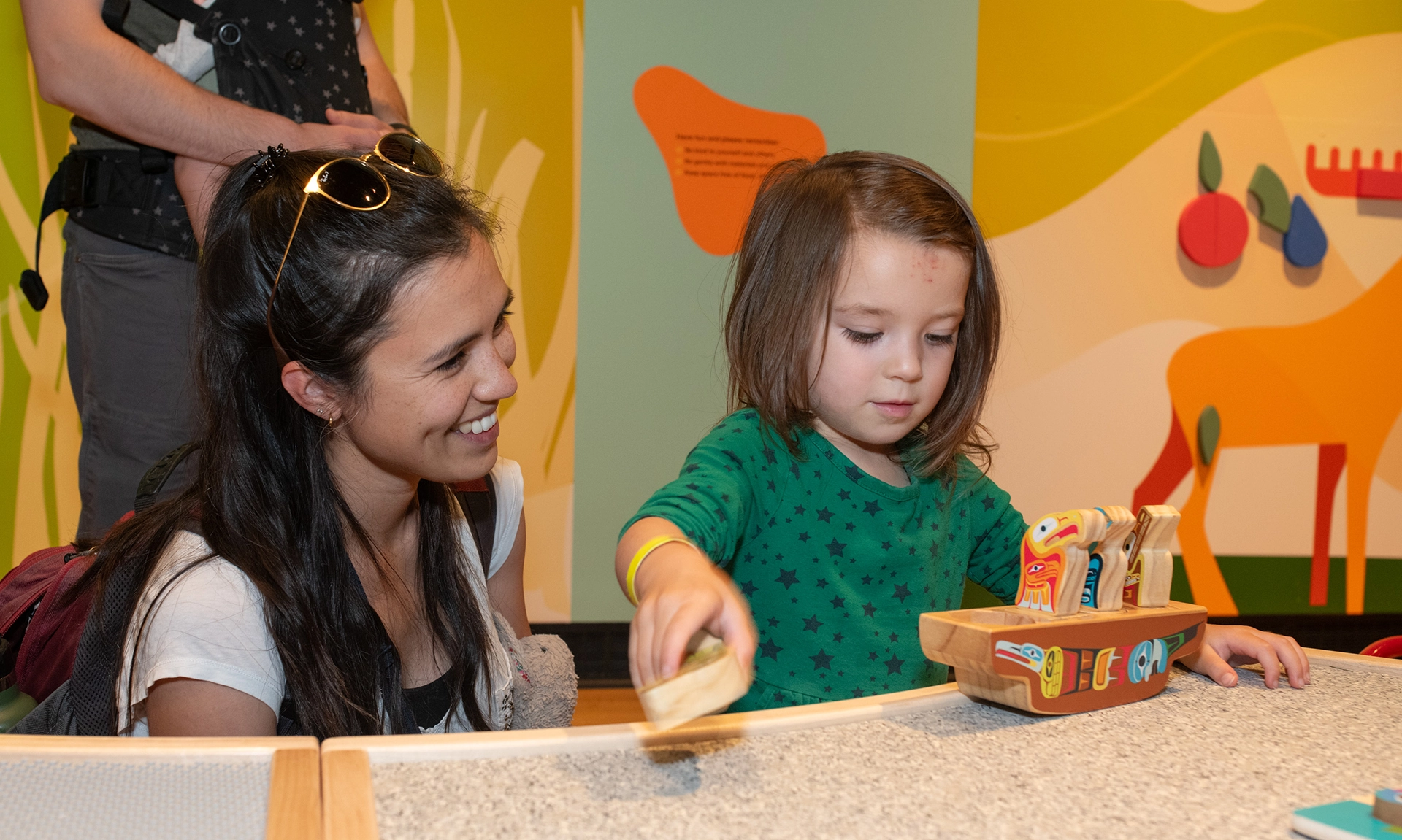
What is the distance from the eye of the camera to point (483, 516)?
4.81ft

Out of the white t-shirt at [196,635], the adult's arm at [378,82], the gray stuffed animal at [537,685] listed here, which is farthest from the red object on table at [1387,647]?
the adult's arm at [378,82]

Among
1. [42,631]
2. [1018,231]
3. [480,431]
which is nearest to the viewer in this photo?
[42,631]

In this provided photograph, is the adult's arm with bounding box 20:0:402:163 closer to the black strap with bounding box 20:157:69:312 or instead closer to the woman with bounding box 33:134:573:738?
the black strap with bounding box 20:157:69:312

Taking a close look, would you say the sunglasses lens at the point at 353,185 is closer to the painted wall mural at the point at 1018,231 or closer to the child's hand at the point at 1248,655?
the child's hand at the point at 1248,655

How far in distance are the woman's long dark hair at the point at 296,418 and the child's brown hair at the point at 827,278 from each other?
0.38 meters

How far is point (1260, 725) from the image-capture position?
0.86m

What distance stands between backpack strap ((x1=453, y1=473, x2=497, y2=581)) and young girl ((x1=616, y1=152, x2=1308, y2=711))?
1.24ft

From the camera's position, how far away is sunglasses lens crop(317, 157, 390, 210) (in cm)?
118

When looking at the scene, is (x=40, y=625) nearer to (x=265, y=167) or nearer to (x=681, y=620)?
(x=265, y=167)

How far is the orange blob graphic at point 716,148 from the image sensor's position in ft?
9.46

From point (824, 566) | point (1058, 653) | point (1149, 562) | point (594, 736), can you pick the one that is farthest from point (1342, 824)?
point (824, 566)

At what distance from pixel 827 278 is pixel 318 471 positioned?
2.16 feet

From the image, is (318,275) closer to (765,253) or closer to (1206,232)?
(765,253)

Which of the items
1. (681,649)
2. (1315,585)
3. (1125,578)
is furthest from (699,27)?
(1315,585)
